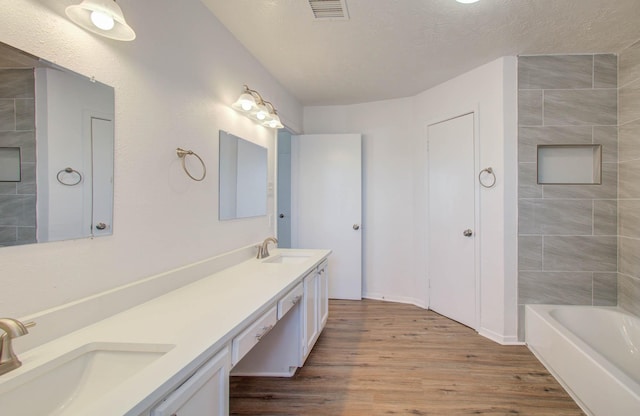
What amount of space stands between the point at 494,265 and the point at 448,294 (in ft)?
2.27

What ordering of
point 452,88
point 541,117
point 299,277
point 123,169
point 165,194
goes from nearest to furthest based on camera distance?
point 123,169 < point 165,194 < point 299,277 < point 541,117 < point 452,88

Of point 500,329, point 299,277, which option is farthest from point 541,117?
point 299,277

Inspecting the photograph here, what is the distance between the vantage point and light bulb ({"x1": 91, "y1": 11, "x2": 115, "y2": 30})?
3.71ft

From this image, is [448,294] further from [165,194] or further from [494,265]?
[165,194]

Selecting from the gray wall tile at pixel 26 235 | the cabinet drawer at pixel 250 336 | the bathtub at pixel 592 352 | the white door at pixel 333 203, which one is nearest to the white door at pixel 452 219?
the bathtub at pixel 592 352

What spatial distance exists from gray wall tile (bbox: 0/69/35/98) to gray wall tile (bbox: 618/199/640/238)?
365 cm

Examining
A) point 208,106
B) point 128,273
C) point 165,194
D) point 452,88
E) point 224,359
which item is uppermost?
point 452,88

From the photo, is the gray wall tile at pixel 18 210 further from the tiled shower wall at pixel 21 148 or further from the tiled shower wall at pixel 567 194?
the tiled shower wall at pixel 567 194

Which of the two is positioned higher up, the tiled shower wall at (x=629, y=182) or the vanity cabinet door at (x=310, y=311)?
the tiled shower wall at (x=629, y=182)

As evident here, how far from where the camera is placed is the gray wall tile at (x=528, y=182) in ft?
9.21

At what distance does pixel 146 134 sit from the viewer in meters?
1.53

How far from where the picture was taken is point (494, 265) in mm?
2926

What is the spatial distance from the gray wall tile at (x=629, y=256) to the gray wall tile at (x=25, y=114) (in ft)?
12.0

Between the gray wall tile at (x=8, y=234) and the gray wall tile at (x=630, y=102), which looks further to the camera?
the gray wall tile at (x=630, y=102)
